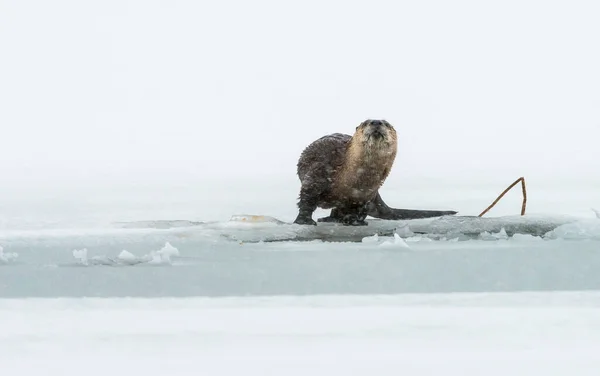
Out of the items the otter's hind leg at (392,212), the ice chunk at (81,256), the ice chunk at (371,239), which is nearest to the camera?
the ice chunk at (81,256)

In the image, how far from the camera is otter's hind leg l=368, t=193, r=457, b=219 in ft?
19.8

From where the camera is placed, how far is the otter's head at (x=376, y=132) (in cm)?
546

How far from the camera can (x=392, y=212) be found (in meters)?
6.07

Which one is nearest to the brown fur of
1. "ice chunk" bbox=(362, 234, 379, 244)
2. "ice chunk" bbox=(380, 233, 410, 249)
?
"ice chunk" bbox=(362, 234, 379, 244)

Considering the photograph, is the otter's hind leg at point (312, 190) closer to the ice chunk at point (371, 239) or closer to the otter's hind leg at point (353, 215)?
the otter's hind leg at point (353, 215)

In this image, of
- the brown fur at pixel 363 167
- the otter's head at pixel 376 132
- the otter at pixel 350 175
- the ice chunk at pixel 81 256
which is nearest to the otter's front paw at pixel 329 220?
the otter at pixel 350 175

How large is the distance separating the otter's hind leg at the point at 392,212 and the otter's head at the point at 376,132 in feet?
1.98

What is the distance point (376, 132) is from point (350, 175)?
→ 35cm

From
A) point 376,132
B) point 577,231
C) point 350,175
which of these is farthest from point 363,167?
point 577,231

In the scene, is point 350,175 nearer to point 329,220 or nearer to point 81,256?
point 329,220

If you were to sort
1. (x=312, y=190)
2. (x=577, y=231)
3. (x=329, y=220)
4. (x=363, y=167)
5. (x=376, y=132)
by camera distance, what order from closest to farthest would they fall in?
(x=577, y=231) → (x=376, y=132) → (x=363, y=167) → (x=312, y=190) → (x=329, y=220)

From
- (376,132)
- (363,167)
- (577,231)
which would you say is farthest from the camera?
(363,167)

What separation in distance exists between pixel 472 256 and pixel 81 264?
6.08ft

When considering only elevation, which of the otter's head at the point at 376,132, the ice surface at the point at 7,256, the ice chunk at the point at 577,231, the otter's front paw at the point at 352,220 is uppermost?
the otter's head at the point at 376,132
